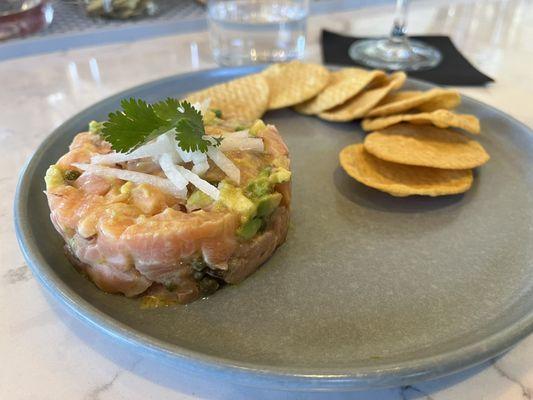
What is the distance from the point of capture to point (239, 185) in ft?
3.57

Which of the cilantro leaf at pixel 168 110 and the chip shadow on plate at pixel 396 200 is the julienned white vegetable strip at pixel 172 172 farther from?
the chip shadow on plate at pixel 396 200

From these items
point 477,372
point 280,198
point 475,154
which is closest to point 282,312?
point 280,198

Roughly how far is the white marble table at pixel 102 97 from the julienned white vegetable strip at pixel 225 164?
39 cm

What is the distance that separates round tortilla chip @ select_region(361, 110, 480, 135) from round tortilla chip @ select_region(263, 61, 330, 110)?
237 millimetres

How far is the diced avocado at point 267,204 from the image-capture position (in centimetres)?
107

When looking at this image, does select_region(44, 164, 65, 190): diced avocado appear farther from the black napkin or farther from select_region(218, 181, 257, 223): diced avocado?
the black napkin

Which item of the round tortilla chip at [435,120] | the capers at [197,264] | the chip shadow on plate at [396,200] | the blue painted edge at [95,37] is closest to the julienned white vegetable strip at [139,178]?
the capers at [197,264]

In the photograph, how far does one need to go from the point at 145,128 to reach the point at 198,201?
0.20m

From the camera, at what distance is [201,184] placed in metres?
1.04

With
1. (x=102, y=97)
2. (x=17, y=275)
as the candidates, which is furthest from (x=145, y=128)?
(x=102, y=97)

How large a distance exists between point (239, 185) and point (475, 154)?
29.2 inches

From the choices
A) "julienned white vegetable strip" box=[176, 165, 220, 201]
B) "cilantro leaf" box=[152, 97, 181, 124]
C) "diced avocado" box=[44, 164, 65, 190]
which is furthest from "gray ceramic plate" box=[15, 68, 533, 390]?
"cilantro leaf" box=[152, 97, 181, 124]

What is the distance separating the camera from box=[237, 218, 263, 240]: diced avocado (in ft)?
3.42

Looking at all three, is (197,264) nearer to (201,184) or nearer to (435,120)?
(201,184)
